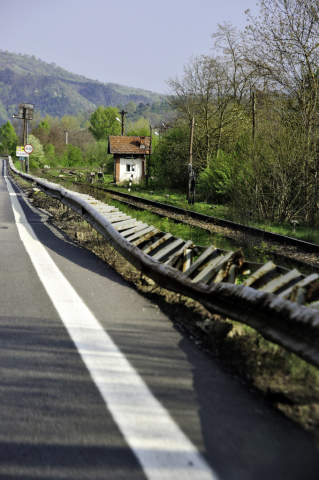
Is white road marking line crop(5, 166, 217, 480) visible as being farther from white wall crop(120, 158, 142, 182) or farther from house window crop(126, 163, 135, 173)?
house window crop(126, 163, 135, 173)

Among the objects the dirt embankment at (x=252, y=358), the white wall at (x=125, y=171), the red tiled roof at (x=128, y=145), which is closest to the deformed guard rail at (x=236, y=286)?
the dirt embankment at (x=252, y=358)

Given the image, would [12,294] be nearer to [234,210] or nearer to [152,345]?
[152,345]

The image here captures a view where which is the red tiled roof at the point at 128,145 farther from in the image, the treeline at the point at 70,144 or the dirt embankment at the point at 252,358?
the dirt embankment at the point at 252,358

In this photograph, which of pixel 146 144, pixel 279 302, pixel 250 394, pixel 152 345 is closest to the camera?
pixel 250 394

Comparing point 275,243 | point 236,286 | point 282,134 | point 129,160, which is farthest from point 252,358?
point 129,160

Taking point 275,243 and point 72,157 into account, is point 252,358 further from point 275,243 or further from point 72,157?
point 72,157

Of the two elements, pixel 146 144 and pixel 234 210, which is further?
pixel 146 144

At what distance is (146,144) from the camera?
4359cm

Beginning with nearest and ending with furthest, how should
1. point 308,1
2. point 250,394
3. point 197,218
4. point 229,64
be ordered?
1. point 250,394
2. point 197,218
3. point 308,1
4. point 229,64

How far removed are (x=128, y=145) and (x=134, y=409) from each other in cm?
4332

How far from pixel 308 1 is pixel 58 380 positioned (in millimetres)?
18152

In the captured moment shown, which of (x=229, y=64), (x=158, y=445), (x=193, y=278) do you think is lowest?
(x=158, y=445)

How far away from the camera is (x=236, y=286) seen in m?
3.09

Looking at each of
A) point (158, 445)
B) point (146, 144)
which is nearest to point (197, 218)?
point (158, 445)
